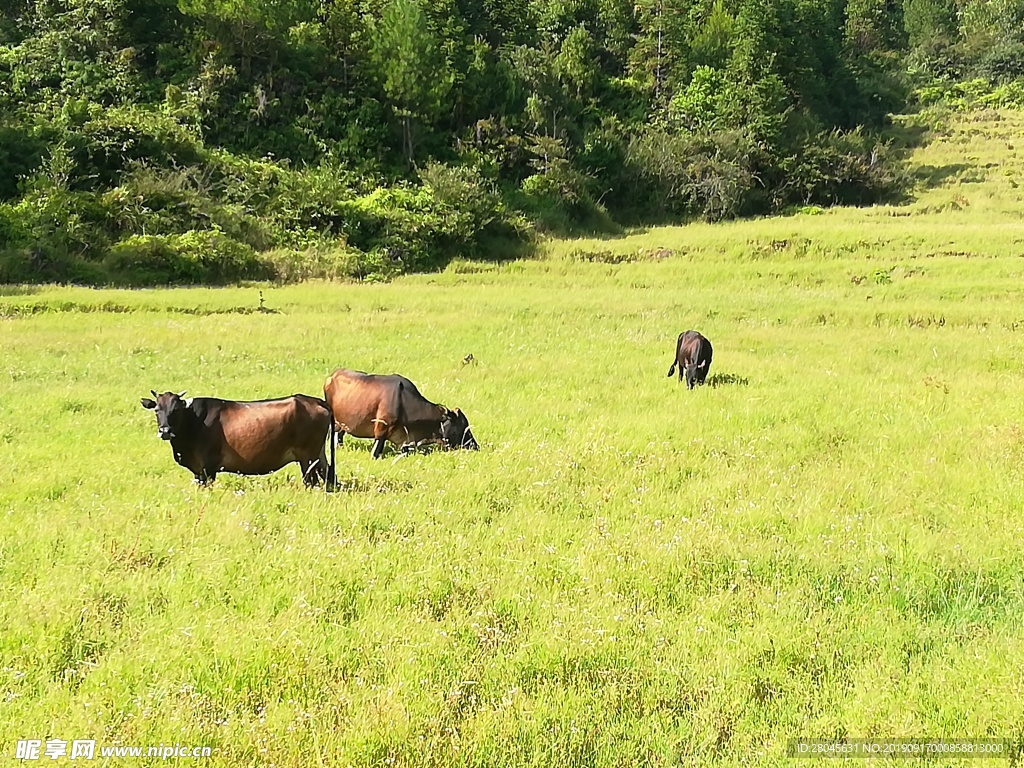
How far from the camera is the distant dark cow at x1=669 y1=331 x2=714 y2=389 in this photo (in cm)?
1589

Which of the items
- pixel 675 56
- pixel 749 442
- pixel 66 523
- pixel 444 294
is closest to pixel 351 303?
pixel 444 294

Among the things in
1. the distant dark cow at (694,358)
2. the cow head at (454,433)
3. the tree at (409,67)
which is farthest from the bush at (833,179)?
the cow head at (454,433)

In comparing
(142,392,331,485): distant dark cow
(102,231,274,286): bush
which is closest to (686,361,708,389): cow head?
(142,392,331,485): distant dark cow

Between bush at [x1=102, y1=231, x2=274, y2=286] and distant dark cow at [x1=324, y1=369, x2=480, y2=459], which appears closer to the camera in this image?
distant dark cow at [x1=324, y1=369, x2=480, y2=459]

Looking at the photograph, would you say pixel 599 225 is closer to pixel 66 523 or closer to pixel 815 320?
pixel 815 320

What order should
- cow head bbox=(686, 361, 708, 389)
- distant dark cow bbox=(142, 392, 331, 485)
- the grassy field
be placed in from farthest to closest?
cow head bbox=(686, 361, 708, 389)
distant dark cow bbox=(142, 392, 331, 485)
the grassy field

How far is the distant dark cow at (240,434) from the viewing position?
891 cm

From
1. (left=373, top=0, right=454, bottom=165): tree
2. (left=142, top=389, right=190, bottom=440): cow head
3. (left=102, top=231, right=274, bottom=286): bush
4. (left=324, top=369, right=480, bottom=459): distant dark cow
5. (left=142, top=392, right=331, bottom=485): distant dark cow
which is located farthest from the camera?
(left=373, top=0, right=454, bottom=165): tree

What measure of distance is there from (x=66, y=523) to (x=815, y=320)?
73.7 ft

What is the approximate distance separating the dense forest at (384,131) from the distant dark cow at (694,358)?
72.5 feet

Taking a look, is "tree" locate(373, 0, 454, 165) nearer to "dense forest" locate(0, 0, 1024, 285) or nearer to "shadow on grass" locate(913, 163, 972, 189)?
"dense forest" locate(0, 0, 1024, 285)

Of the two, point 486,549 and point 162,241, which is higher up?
point 162,241

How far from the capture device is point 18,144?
37.2 metres

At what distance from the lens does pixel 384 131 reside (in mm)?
49156
